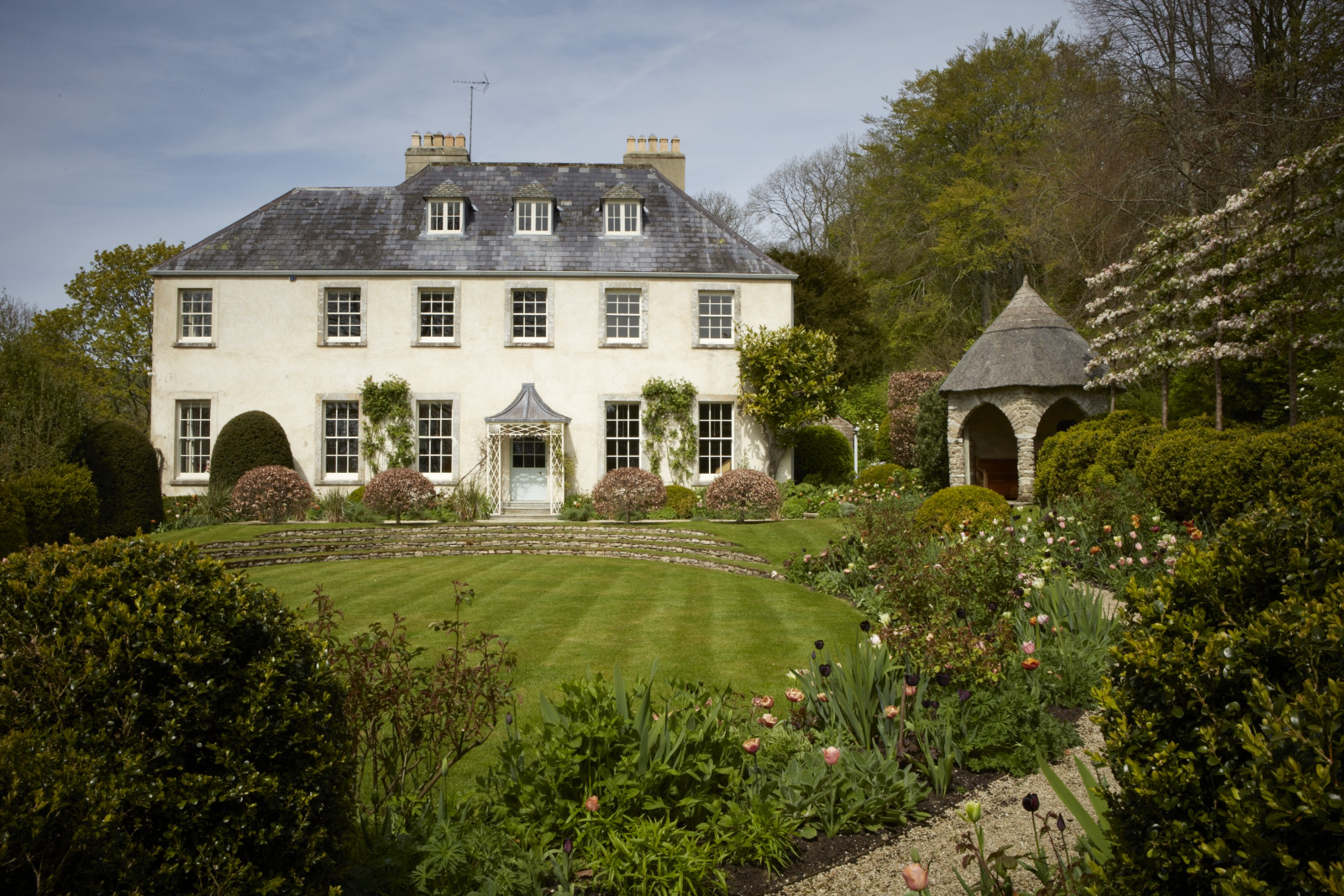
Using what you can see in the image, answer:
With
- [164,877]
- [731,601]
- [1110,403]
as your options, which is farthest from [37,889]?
[1110,403]

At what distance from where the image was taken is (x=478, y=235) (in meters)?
21.4

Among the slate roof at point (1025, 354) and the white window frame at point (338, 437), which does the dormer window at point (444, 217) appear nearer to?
the white window frame at point (338, 437)

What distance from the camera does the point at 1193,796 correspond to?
81.1 inches

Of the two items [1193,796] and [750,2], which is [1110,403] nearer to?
[750,2]

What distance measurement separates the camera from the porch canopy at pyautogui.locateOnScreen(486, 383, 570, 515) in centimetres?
2008

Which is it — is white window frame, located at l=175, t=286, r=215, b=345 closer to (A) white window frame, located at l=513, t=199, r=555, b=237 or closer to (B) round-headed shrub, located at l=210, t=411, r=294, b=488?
(B) round-headed shrub, located at l=210, t=411, r=294, b=488

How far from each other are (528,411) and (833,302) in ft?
45.2

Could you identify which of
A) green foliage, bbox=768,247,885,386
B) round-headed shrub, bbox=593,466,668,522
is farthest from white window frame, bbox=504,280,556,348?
green foliage, bbox=768,247,885,386

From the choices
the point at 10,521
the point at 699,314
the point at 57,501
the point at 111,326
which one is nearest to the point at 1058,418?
the point at 699,314

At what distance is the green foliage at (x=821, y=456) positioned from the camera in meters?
23.5

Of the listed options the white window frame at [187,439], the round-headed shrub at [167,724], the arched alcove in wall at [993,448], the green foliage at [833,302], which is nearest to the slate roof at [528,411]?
the white window frame at [187,439]

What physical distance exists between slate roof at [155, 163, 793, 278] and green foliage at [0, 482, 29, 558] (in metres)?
10.5

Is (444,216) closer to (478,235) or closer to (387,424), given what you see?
(478,235)

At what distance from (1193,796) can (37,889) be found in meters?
2.78
